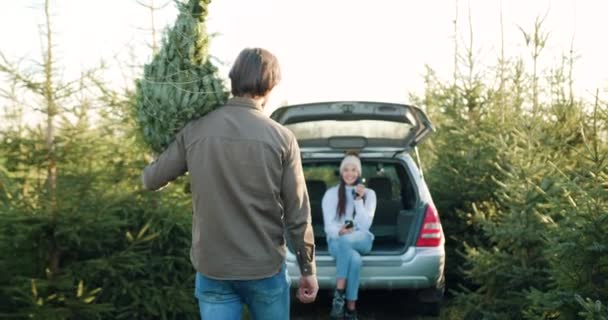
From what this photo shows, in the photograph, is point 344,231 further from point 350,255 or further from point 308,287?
point 308,287

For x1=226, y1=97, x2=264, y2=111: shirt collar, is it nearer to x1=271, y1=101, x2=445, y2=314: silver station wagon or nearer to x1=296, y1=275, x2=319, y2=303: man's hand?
x1=296, y1=275, x2=319, y2=303: man's hand

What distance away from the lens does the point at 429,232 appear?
6.55m

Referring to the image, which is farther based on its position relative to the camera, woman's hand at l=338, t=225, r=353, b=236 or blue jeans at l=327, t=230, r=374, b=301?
woman's hand at l=338, t=225, r=353, b=236

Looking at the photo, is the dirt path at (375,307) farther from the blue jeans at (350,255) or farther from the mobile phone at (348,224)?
the mobile phone at (348,224)

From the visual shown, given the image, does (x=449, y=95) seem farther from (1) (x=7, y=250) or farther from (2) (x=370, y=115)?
(1) (x=7, y=250)

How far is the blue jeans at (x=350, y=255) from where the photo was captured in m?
6.34

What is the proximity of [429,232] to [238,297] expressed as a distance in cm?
354

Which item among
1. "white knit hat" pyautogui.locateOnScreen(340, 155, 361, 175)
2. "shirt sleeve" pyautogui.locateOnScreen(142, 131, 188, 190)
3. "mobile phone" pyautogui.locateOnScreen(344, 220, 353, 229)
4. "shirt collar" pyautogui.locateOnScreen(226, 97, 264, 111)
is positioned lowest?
"mobile phone" pyautogui.locateOnScreen(344, 220, 353, 229)

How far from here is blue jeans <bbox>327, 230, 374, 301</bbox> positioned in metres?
6.34

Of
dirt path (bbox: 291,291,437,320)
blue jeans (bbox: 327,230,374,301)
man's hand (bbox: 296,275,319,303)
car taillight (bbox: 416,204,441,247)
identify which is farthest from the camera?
dirt path (bbox: 291,291,437,320)

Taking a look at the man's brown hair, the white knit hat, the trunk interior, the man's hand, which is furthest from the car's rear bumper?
the man's brown hair

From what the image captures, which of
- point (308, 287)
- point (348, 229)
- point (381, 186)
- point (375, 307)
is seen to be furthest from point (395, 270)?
point (308, 287)

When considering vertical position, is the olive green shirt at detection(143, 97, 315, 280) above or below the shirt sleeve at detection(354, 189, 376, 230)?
above

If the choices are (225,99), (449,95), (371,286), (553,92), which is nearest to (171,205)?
(371,286)
